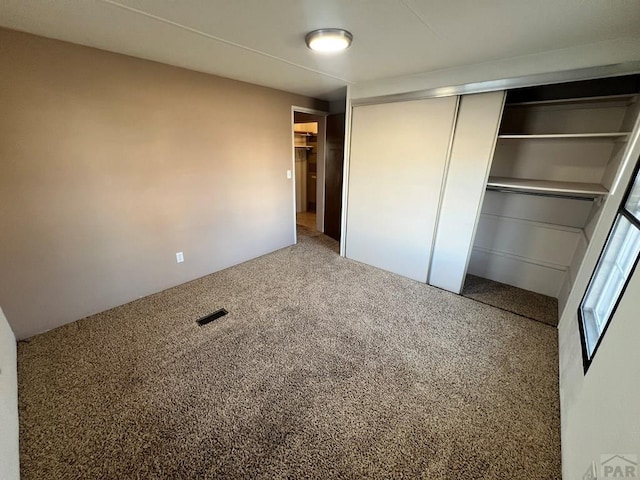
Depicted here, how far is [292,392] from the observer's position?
5.44 ft

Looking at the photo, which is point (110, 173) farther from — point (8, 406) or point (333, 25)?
point (333, 25)

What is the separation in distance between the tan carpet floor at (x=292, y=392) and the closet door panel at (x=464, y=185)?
43 cm

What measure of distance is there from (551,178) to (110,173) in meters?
4.18

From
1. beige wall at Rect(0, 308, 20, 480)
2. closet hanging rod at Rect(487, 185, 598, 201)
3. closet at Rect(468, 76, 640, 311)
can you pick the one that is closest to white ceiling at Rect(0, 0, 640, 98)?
closet at Rect(468, 76, 640, 311)

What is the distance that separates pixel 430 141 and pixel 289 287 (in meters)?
2.17

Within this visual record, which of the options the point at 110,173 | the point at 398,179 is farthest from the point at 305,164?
the point at 110,173

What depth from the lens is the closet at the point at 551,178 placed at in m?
2.19

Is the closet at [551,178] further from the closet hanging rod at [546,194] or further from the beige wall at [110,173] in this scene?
the beige wall at [110,173]

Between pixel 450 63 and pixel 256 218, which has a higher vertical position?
pixel 450 63

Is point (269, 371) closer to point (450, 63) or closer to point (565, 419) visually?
point (565, 419)

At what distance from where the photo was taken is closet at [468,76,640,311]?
2.19 m

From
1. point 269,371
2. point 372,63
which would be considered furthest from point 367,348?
point 372,63

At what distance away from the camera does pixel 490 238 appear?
3.04m

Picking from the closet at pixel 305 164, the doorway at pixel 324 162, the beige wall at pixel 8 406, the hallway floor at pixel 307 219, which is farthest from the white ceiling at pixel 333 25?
the closet at pixel 305 164
